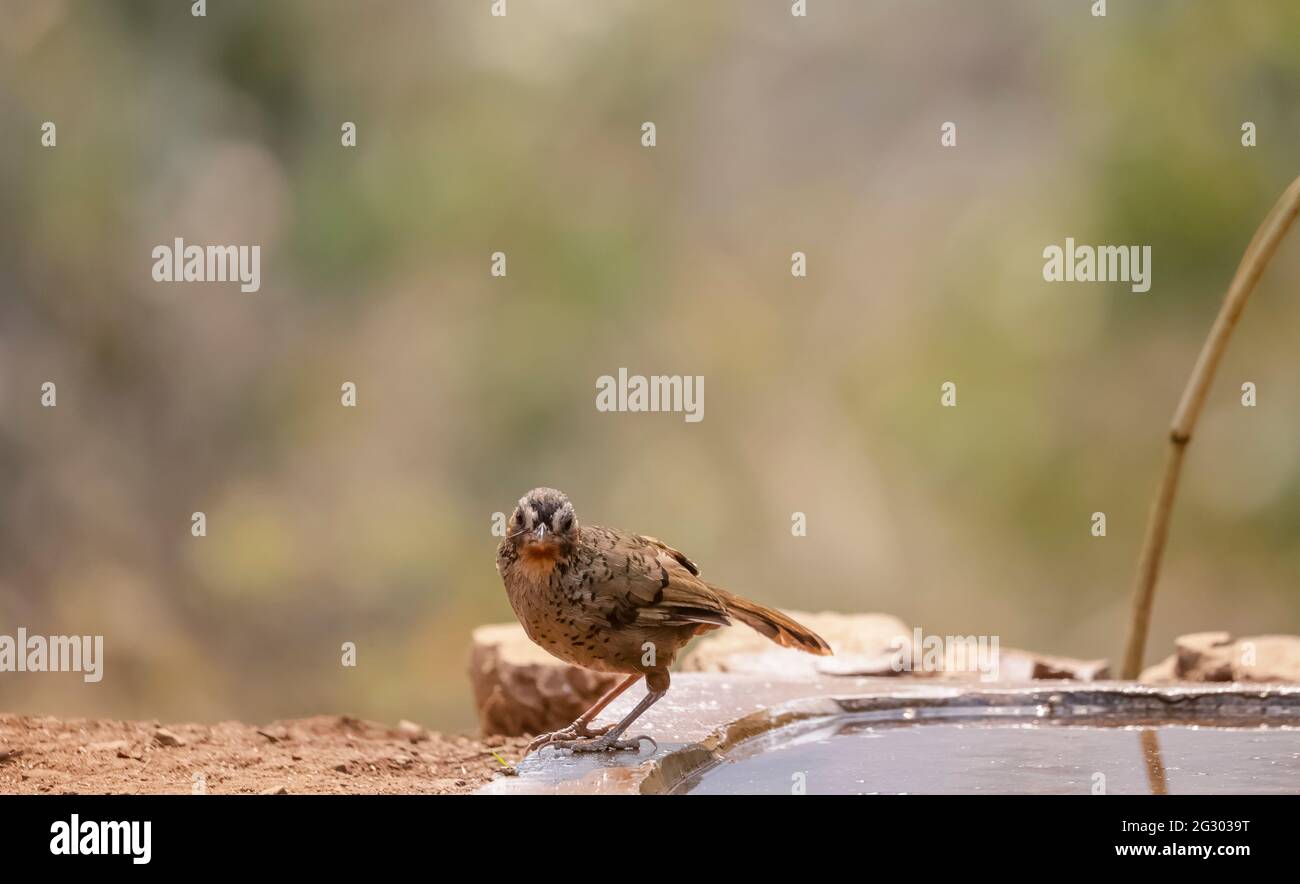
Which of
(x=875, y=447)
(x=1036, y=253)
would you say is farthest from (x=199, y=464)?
(x=1036, y=253)

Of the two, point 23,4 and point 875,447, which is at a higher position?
point 23,4

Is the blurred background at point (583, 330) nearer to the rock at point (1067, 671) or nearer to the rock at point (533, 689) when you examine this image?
the rock at point (1067, 671)

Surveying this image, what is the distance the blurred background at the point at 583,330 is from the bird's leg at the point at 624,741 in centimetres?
689

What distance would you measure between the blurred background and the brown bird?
22.6ft

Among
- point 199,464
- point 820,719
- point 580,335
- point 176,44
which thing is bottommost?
point 820,719

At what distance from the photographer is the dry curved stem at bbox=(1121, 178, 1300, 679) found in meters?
5.34

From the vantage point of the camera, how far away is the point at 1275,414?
10.4 meters

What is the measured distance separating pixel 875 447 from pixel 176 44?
6325mm

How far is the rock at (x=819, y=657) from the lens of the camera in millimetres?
5996

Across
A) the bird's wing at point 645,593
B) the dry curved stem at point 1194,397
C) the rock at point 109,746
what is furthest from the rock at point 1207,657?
the rock at point 109,746

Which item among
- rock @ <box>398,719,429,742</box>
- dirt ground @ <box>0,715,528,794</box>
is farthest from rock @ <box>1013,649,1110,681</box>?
rock @ <box>398,719,429,742</box>
